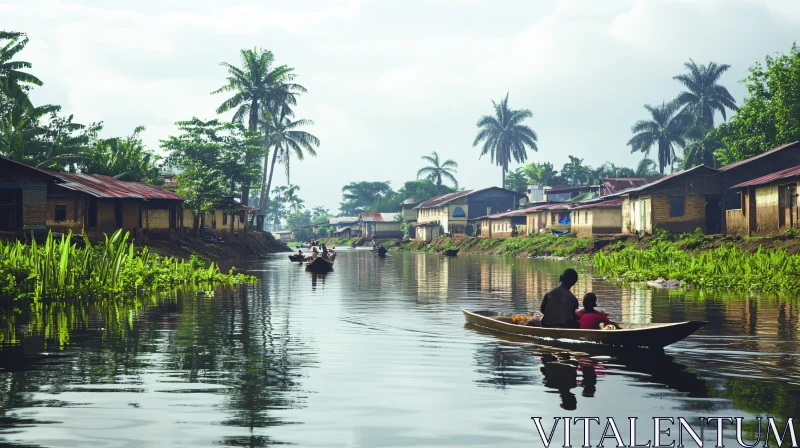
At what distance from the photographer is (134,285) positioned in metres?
23.9

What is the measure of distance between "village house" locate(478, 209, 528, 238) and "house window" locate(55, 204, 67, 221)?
47.3 metres

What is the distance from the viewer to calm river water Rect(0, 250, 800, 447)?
8406mm

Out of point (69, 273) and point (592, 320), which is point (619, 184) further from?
point (592, 320)

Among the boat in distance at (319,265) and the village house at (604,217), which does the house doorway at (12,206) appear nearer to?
the boat in distance at (319,265)

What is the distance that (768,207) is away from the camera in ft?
133

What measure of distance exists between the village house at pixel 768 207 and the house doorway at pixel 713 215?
25.3 ft

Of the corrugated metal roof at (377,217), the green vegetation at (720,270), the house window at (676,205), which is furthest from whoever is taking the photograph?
the corrugated metal roof at (377,217)

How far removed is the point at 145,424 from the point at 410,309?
1341 cm

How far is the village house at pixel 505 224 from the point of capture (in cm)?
8056

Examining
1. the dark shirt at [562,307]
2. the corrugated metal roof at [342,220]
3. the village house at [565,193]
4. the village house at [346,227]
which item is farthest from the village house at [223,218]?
the corrugated metal roof at [342,220]

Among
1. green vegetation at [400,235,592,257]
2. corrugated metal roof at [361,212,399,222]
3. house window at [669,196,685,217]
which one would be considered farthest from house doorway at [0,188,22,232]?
corrugated metal roof at [361,212,399,222]

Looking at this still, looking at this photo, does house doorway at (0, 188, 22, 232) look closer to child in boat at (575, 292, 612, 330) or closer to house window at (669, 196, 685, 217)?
child in boat at (575, 292, 612, 330)

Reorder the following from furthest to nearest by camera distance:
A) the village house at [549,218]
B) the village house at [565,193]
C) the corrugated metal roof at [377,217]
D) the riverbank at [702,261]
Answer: the corrugated metal roof at [377,217] → the village house at [565,193] → the village house at [549,218] → the riverbank at [702,261]

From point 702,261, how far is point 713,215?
25.2m
